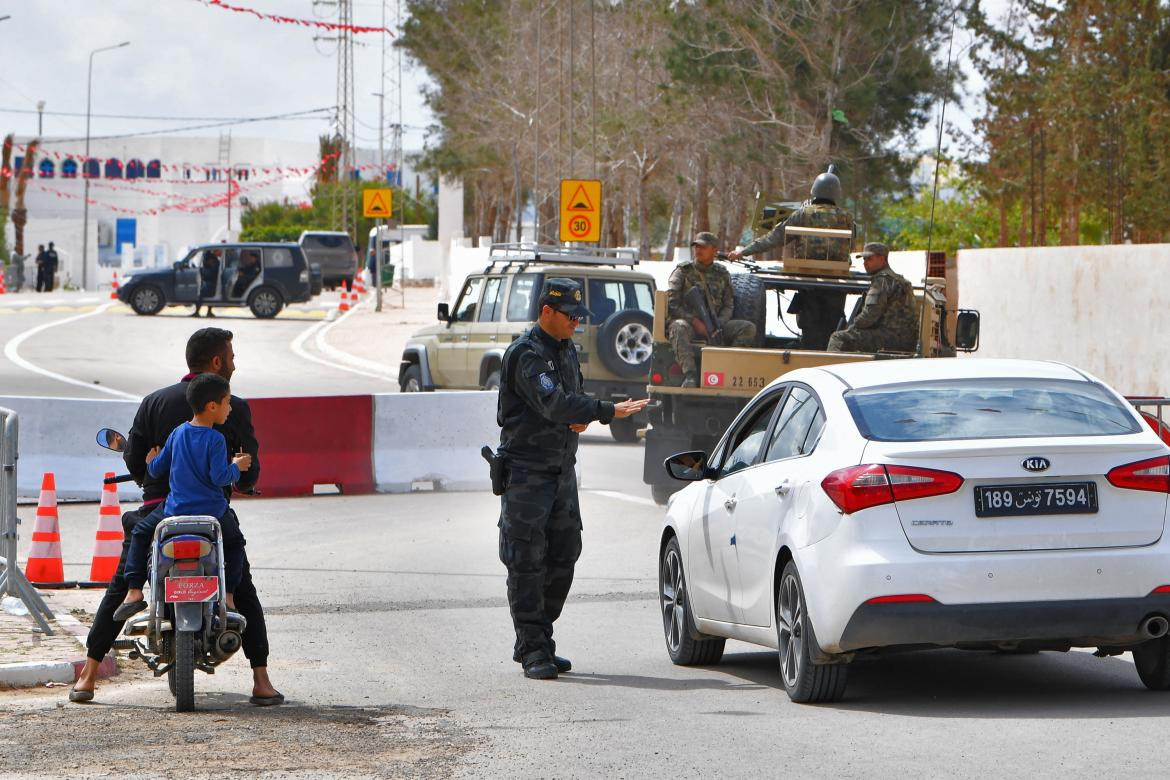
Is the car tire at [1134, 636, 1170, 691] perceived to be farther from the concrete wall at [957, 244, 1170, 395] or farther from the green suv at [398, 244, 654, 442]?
the concrete wall at [957, 244, 1170, 395]

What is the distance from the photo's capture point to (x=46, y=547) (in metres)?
12.7

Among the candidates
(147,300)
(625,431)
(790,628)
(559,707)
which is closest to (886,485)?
(790,628)

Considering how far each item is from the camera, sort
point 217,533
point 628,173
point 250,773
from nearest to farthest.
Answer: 1. point 250,773
2. point 217,533
3. point 628,173

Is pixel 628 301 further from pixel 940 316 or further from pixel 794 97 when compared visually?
pixel 794 97

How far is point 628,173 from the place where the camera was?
6981 cm

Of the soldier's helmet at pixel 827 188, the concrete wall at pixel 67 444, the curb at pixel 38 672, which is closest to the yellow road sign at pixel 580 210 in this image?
the soldier's helmet at pixel 827 188

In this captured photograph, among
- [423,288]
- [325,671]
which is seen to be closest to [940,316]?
[325,671]

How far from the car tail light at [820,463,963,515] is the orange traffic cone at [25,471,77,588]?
6.84m

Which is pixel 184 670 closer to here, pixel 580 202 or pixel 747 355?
pixel 747 355

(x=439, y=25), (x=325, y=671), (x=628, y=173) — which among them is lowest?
(x=325, y=671)

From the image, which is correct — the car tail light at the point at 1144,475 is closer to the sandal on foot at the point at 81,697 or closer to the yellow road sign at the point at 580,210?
the sandal on foot at the point at 81,697

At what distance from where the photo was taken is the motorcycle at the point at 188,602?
779 centimetres

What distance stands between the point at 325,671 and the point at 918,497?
3.39 metres

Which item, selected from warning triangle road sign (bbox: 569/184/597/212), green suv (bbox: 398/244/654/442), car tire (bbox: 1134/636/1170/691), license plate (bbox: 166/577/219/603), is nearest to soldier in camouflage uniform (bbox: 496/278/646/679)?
license plate (bbox: 166/577/219/603)
